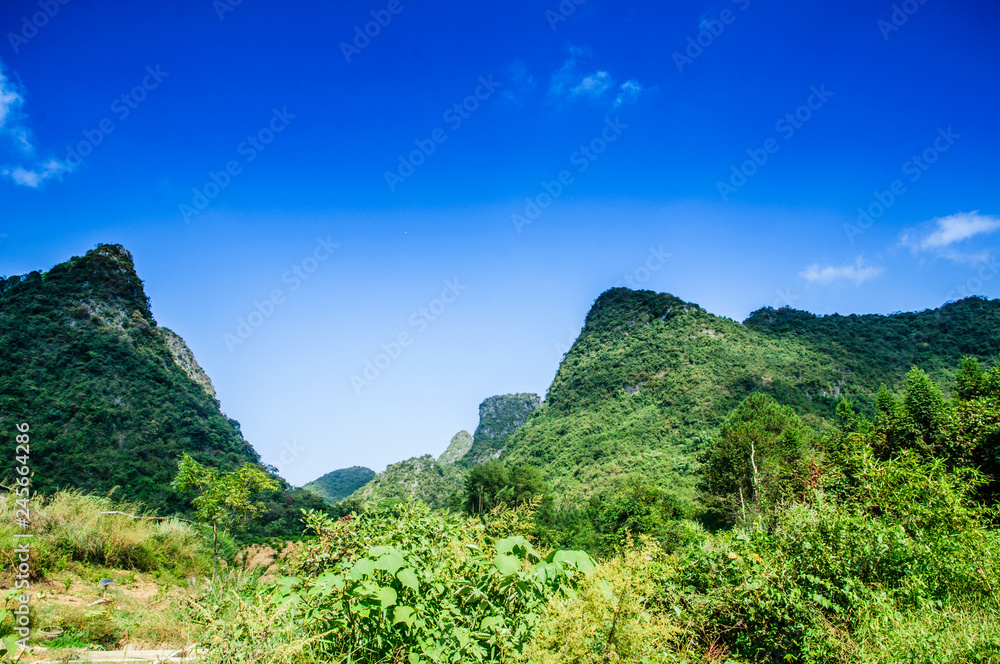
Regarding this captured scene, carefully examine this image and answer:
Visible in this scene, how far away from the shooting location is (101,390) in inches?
1243

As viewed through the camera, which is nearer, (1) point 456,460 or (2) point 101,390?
(2) point 101,390

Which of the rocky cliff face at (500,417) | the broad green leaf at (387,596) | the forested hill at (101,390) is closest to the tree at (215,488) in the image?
the broad green leaf at (387,596)

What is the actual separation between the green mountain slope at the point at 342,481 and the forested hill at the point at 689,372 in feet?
188

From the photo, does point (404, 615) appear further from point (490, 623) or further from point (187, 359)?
point (187, 359)

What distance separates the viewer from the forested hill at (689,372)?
5377 centimetres

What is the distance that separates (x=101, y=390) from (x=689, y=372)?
6570cm

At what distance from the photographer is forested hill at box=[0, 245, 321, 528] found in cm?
2538

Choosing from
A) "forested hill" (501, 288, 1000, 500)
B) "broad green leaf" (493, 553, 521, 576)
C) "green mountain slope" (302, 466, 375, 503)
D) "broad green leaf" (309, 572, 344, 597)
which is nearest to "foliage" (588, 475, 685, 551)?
"forested hill" (501, 288, 1000, 500)

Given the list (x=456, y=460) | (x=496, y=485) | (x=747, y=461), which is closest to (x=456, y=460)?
(x=456, y=460)

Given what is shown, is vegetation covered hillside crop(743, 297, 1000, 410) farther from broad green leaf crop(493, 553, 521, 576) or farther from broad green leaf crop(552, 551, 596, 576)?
broad green leaf crop(493, 553, 521, 576)

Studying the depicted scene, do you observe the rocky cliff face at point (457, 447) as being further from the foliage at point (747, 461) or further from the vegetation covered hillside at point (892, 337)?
the foliage at point (747, 461)

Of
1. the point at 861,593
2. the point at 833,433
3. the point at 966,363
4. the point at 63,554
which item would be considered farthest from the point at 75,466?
the point at 966,363

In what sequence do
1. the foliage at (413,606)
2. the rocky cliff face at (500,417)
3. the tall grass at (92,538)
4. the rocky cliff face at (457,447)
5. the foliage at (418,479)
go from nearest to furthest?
the foliage at (413,606), the tall grass at (92,538), the foliage at (418,479), the rocky cliff face at (500,417), the rocky cliff face at (457,447)

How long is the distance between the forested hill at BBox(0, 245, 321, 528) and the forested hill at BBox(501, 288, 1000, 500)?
32852 millimetres
